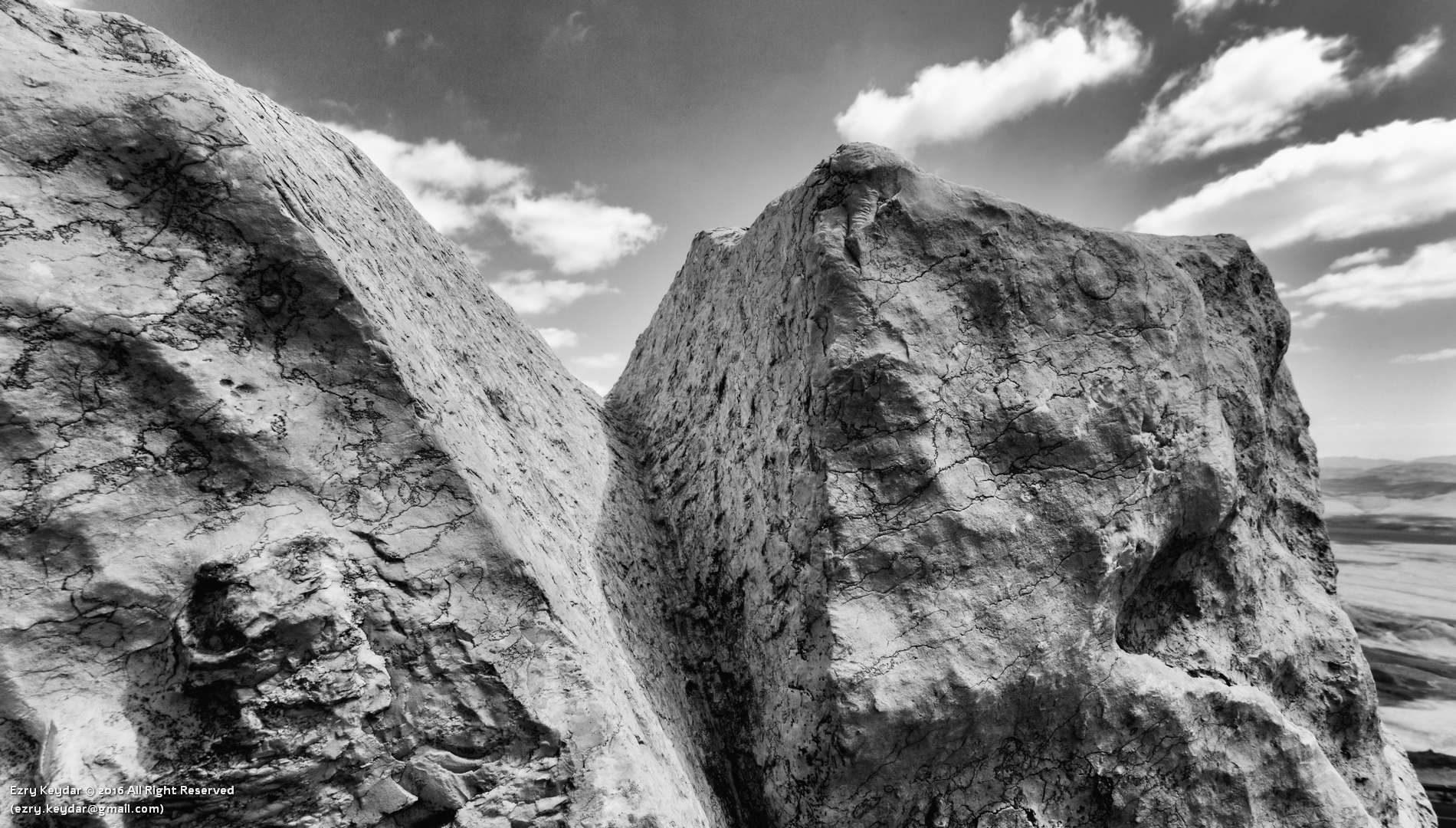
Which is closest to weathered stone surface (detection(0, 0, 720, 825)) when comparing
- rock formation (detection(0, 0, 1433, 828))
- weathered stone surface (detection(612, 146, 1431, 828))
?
rock formation (detection(0, 0, 1433, 828))

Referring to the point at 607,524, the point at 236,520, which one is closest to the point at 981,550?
the point at 607,524

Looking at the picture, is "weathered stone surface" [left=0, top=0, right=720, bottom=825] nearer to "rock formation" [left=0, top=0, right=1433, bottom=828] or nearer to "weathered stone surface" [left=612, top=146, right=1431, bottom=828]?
"rock formation" [left=0, top=0, right=1433, bottom=828]

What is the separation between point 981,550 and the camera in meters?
2.57

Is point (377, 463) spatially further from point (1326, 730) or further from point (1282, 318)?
point (1282, 318)

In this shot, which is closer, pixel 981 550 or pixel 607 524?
pixel 981 550

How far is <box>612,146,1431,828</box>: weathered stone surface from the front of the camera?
2.45 meters

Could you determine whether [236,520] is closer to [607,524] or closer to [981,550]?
[607,524]

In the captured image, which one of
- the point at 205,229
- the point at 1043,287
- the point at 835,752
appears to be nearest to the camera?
the point at 205,229

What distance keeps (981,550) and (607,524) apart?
5.23 feet

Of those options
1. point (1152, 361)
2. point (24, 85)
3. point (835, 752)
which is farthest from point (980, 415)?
point (24, 85)

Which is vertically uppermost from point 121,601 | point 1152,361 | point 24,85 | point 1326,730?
point 24,85

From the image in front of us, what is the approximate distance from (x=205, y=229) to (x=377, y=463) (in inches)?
33.6

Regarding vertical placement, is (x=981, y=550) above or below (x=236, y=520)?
below

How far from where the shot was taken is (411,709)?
1883 mm
